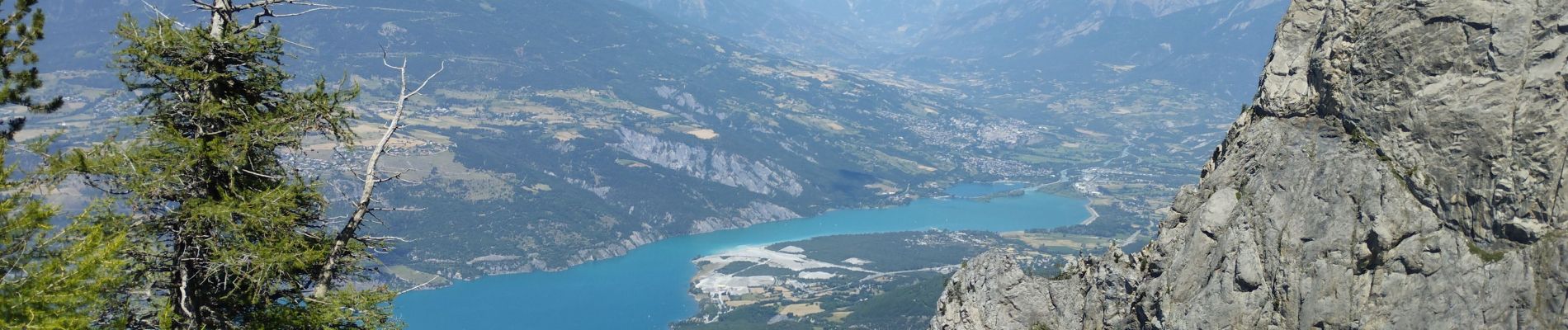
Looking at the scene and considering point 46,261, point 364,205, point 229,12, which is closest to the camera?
point 46,261

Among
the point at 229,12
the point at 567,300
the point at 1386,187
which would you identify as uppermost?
the point at 229,12

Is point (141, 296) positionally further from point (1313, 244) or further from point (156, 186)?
point (1313, 244)

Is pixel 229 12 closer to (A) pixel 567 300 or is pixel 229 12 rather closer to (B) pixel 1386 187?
(B) pixel 1386 187

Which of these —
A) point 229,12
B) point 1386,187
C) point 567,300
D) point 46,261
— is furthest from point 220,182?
point 567,300

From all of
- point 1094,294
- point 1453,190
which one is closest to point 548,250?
point 1094,294

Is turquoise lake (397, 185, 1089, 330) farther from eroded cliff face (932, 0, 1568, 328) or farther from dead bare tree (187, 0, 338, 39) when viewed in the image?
dead bare tree (187, 0, 338, 39)

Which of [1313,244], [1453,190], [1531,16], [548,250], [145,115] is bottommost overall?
[548,250]
